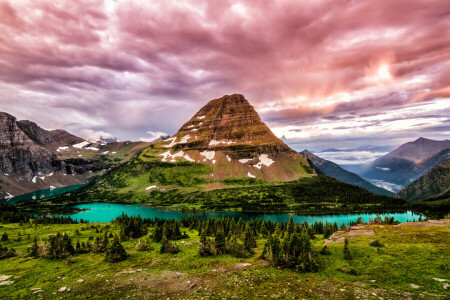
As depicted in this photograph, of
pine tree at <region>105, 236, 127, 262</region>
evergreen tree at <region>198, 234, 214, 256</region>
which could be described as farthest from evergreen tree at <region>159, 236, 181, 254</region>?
pine tree at <region>105, 236, 127, 262</region>

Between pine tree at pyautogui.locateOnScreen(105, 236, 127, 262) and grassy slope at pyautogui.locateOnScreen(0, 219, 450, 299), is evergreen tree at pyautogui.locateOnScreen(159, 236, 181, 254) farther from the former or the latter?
pine tree at pyautogui.locateOnScreen(105, 236, 127, 262)

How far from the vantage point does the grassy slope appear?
88.3 feet

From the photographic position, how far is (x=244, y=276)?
33.5m

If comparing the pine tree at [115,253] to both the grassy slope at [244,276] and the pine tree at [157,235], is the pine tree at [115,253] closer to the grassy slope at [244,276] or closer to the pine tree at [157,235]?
the grassy slope at [244,276]

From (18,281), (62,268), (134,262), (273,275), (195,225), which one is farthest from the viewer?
(195,225)

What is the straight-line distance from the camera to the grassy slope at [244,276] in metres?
26.9

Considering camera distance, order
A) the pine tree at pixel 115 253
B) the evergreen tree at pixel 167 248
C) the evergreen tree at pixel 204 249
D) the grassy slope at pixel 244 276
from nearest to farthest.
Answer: the grassy slope at pixel 244 276, the pine tree at pixel 115 253, the evergreen tree at pixel 204 249, the evergreen tree at pixel 167 248

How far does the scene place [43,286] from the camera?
3372 centimetres

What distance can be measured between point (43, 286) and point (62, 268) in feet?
32.4

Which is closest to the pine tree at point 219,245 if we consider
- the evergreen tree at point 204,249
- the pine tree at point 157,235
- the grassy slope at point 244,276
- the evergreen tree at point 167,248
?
the evergreen tree at point 204,249

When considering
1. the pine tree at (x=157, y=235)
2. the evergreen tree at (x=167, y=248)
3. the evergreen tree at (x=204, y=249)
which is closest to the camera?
the evergreen tree at (x=204, y=249)

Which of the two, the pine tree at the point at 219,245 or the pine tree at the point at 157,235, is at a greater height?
the pine tree at the point at 219,245

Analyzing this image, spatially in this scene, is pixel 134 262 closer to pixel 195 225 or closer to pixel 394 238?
pixel 394 238

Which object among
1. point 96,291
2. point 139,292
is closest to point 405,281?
point 139,292
